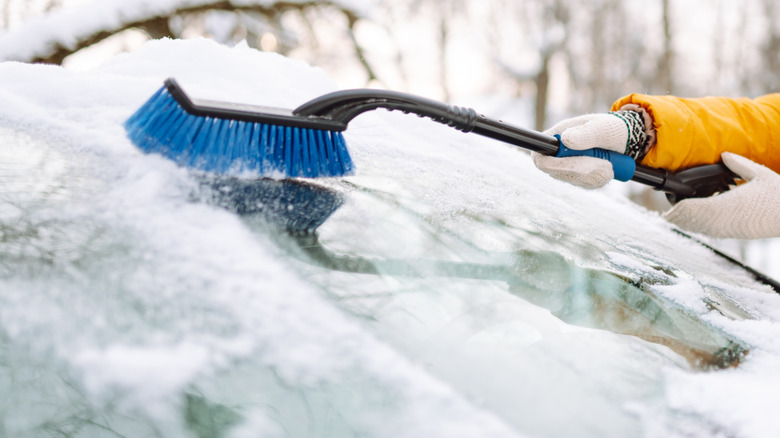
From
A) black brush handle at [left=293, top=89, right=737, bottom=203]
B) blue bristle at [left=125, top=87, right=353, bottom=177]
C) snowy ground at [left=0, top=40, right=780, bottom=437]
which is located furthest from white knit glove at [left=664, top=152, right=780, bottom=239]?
blue bristle at [left=125, top=87, right=353, bottom=177]

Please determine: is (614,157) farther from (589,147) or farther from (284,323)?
(284,323)

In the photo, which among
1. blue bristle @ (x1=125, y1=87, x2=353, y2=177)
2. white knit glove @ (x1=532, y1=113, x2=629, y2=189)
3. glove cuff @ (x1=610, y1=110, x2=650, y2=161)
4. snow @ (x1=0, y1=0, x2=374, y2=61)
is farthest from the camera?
snow @ (x1=0, y1=0, x2=374, y2=61)

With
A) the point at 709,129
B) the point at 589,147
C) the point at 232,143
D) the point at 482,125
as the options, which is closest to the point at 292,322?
the point at 232,143

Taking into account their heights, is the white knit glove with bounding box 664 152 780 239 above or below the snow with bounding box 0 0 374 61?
below

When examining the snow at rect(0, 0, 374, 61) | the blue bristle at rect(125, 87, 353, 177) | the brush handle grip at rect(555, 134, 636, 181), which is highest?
the snow at rect(0, 0, 374, 61)

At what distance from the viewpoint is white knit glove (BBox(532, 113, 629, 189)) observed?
1.49 meters

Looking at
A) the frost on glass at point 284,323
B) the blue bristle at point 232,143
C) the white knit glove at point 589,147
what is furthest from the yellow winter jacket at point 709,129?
the blue bristle at point 232,143

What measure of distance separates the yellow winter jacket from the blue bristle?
1093 millimetres

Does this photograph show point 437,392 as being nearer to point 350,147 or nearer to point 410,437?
point 410,437

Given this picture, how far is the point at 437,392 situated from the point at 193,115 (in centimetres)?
77

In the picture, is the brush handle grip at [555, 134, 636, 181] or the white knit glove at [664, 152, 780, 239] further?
the white knit glove at [664, 152, 780, 239]

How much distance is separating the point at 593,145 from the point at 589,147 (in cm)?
2

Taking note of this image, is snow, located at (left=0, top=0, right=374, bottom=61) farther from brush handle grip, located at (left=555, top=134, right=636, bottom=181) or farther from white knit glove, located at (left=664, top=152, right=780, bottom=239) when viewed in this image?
white knit glove, located at (left=664, top=152, right=780, bottom=239)

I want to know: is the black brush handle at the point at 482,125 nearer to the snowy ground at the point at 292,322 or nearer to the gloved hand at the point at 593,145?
the gloved hand at the point at 593,145
